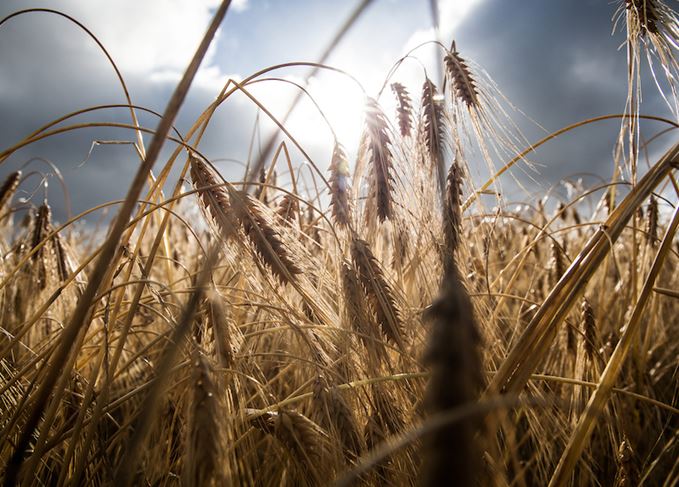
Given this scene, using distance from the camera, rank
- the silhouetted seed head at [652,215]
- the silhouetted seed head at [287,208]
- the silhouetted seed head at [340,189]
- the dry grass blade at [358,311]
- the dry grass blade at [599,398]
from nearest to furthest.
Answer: the dry grass blade at [599,398]
the dry grass blade at [358,311]
the silhouetted seed head at [340,189]
the silhouetted seed head at [287,208]
the silhouetted seed head at [652,215]

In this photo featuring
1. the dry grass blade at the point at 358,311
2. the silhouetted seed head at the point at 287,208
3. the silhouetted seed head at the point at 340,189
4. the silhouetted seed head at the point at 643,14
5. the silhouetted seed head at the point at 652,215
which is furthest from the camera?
the silhouetted seed head at the point at 652,215

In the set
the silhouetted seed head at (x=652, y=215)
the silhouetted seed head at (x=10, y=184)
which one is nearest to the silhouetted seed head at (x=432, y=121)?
the silhouetted seed head at (x=652, y=215)

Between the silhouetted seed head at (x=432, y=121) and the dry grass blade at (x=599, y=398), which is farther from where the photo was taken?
the silhouetted seed head at (x=432, y=121)

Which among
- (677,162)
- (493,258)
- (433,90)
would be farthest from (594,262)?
(493,258)

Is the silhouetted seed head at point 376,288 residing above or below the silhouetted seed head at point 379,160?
below

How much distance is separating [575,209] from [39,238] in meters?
3.98

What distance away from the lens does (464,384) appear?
291 millimetres

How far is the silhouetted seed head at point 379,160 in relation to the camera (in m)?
1.11

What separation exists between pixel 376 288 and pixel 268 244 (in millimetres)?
284

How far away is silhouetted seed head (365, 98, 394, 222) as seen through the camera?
1.11 m

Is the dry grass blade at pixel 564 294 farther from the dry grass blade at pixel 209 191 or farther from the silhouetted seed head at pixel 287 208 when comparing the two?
the silhouetted seed head at pixel 287 208

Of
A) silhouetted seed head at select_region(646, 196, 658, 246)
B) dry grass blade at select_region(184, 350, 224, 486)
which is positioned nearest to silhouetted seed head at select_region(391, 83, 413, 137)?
dry grass blade at select_region(184, 350, 224, 486)

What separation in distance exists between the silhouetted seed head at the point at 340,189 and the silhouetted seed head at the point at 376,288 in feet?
0.29

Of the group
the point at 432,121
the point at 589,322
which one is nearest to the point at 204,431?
the point at 432,121
